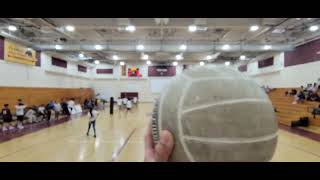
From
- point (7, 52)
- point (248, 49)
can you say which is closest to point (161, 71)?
point (248, 49)

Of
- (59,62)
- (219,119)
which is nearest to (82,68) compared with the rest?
(59,62)

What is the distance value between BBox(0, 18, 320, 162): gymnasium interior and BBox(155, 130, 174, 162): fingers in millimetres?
5318

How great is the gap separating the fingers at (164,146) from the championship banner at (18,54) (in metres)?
16.4

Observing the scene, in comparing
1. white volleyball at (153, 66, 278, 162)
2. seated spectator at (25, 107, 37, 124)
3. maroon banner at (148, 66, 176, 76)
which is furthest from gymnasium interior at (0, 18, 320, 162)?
maroon banner at (148, 66, 176, 76)

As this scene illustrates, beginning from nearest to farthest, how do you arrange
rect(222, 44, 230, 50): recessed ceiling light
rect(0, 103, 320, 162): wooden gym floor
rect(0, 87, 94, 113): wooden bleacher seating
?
rect(0, 103, 320, 162): wooden gym floor < rect(0, 87, 94, 113): wooden bleacher seating < rect(222, 44, 230, 50): recessed ceiling light

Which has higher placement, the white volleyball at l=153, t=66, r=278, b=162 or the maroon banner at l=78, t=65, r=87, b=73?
the maroon banner at l=78, t=65, r=87, b=73

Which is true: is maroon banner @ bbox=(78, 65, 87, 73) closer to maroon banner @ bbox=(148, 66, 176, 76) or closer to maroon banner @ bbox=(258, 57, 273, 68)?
maroon banner @ bbox=(148, 66, 176, 76)

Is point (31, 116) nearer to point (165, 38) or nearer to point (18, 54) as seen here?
point (18, 54)

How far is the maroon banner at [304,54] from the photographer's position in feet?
51.3

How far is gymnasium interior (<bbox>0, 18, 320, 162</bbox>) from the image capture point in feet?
27.7

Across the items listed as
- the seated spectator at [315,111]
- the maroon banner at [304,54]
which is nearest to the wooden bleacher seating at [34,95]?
the seated spectator at [315,111]

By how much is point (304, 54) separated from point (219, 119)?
18645 millimetres

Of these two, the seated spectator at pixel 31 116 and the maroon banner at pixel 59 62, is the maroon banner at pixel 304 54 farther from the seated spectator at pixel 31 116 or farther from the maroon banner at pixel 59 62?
the maroon banner at pixel 59 62
